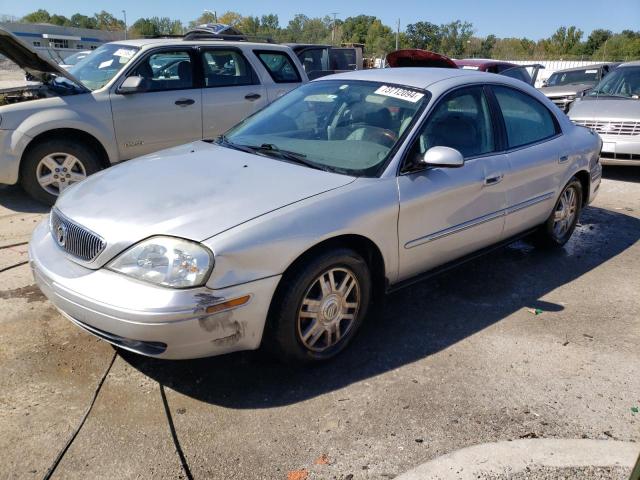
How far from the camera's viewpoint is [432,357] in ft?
11.0

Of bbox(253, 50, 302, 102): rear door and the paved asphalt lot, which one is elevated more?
bbox(253, 50, 302, 102): rear door

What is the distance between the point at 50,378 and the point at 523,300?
3.19 metres

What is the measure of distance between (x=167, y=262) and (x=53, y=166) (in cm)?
400

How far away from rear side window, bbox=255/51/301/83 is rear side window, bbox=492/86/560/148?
3793 mm

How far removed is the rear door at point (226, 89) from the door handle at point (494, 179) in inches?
147

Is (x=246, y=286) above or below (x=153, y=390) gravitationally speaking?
above

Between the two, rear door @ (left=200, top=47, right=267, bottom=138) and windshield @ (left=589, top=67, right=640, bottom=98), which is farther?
windshield @ (left=589, top=67, right=640, bottom=98)

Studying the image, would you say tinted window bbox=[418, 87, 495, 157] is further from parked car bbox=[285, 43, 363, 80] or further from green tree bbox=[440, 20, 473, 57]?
green tree bbox=[440, 20, 473, 57]

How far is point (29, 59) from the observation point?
19.2ft

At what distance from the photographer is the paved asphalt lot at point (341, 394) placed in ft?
8.29

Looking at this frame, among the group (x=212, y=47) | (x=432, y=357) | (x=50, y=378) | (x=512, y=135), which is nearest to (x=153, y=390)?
(x=50, y=378)

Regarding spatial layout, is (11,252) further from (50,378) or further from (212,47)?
(212,47)

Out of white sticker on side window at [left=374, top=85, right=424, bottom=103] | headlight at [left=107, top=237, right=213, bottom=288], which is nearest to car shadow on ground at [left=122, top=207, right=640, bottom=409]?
headlight at [left=107, top=237, right=213, bottom=288]

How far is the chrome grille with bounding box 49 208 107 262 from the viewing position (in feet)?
9.27
